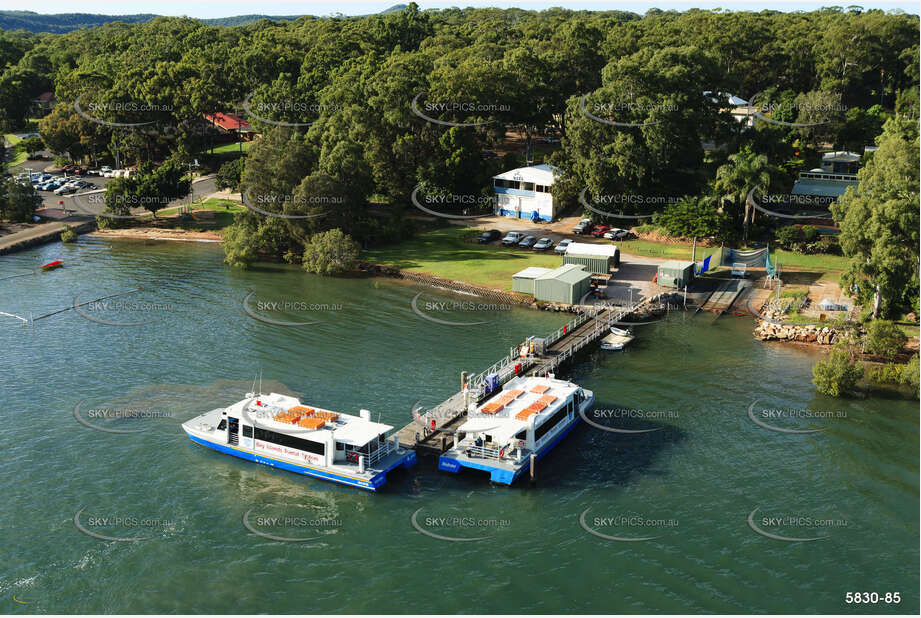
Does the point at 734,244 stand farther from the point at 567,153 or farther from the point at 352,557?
the point at 352,557

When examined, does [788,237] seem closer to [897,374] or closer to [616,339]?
[616,339]

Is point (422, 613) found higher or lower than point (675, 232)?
lower

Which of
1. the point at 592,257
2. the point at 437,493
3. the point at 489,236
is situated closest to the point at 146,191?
the point at 489,236

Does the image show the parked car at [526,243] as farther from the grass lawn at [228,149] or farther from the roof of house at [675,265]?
the grass lawn at [228,149]

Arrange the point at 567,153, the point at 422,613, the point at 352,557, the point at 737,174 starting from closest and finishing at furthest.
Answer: the point at 422,613 → the point at 352,557 → the point at 737,174 → the point at 567,153

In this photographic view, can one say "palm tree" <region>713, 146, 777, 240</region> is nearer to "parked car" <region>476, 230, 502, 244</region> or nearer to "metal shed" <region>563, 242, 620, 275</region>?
"metal shed" <region>563, 242, 620, 275</region>

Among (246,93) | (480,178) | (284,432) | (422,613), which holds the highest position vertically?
(246,93)

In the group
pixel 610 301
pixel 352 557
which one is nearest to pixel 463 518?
pixel 352 557

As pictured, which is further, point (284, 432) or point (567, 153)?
point (567, 153)
